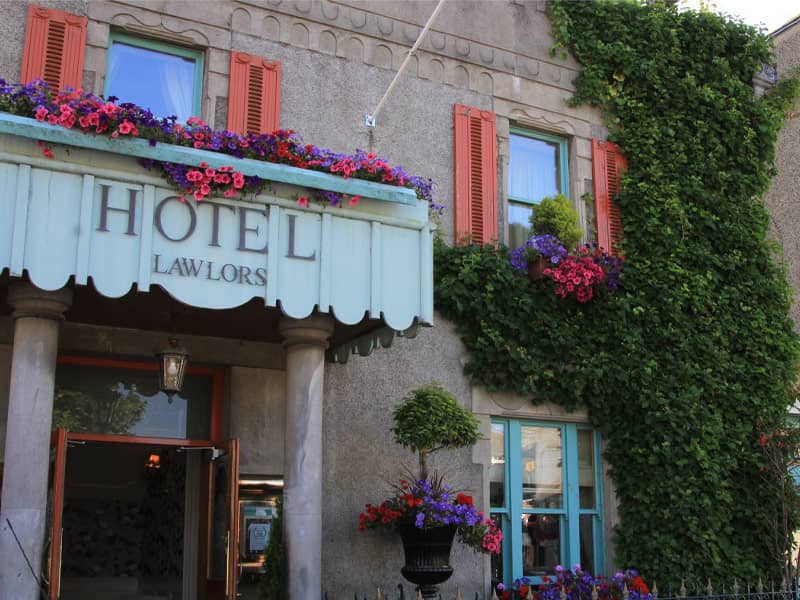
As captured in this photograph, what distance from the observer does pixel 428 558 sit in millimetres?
8281

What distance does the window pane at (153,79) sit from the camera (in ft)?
30.8

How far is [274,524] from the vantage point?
7.94 m

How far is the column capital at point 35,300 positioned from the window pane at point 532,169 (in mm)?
5803

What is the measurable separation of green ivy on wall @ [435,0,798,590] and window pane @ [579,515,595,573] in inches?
12.8

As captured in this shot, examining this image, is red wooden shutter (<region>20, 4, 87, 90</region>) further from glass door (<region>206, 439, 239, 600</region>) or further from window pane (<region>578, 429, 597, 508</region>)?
window pane (<region>578, 429, 597, 508</region>)

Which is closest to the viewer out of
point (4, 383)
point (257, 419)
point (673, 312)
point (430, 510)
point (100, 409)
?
point (4, 383)

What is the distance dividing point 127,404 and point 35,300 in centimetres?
231

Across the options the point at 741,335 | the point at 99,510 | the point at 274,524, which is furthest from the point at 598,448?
the point at 99,510

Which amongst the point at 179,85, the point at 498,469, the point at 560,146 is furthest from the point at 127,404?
the point at 560,146

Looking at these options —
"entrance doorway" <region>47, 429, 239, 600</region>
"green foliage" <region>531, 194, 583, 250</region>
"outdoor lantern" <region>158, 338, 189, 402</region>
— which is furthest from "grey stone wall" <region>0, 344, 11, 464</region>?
"green foliage" <region>531, 194, 583, 250</region>

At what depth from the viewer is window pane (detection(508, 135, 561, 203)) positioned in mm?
11195

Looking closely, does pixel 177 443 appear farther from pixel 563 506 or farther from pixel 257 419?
pixel 563 506

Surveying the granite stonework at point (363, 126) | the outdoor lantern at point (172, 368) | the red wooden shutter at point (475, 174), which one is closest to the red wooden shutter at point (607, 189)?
the granite stonework at point (363, 126)

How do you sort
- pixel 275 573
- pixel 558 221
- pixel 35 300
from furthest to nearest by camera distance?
pixel 558 221, pixel 275 573, pixel 35 300
